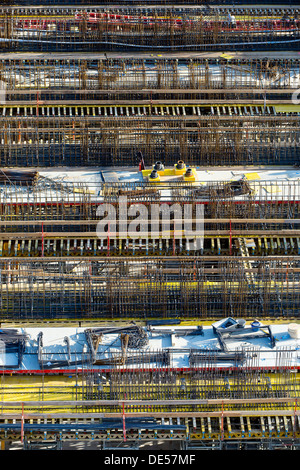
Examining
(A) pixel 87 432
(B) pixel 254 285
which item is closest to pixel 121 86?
(B) pixel 254 285

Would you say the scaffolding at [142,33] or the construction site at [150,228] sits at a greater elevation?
the scaffolding at [142,33]

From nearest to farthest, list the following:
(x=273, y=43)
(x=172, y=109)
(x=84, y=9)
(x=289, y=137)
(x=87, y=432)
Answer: (x=87, y=432) → (x=289, y=137) → (x=172, y=109) → (x=273, y=43) → (x=84, y=9)

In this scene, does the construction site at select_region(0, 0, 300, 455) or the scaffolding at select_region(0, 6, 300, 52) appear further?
the scaffolding at select_region(0, 6, 300, 52)

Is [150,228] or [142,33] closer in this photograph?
[150,228]

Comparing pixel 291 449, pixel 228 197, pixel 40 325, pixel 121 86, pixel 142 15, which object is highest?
pixel 142 15

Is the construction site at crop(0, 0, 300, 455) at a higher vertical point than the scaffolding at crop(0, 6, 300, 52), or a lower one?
lower

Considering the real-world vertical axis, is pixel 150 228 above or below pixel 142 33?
below

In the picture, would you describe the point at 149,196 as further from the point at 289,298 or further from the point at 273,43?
the point at 273,43

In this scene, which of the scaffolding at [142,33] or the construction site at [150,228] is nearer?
the construction site at [150,228]
